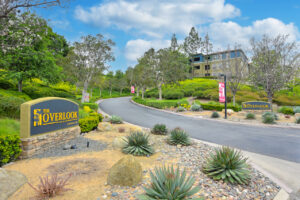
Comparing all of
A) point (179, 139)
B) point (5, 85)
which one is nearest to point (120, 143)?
point (179, 139)

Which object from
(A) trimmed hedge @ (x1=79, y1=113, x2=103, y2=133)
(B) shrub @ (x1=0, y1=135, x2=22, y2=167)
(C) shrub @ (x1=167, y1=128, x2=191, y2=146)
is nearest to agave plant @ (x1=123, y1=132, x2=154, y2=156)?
(C) shrub @ (x1=167, y1=128, x2=191, y2=146)

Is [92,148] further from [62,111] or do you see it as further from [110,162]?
[62,111]

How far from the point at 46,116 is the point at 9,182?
3.35m

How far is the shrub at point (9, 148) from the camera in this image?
5.04 metres

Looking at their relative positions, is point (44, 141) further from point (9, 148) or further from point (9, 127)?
point (9, 127)

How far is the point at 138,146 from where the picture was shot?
637 cm

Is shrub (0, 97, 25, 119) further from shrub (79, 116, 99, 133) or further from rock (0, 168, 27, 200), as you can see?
rock (0, 168, 27, 200)

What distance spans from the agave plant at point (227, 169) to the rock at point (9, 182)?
4.88 meters

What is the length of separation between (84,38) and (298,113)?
29438 mm

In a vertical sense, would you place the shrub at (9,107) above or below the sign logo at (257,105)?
above

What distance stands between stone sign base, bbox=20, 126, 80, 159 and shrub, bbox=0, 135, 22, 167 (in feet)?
0.68

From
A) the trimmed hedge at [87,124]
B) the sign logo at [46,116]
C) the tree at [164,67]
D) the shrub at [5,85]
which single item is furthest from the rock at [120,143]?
the tree at [164,67]

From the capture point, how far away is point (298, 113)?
17.4 meters

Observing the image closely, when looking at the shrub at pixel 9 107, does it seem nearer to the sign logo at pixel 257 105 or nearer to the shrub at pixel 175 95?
the sign logo at pixel 257 105
